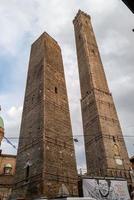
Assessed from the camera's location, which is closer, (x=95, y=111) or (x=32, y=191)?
(x=32, y=191)

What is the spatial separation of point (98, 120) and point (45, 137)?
32.1 ft

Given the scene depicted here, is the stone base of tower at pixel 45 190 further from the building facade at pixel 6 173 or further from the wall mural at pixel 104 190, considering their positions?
A: the building facade at pixel 6 173

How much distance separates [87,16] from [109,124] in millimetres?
23059

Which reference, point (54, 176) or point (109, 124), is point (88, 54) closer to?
point (109, 124)

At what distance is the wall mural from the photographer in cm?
1499

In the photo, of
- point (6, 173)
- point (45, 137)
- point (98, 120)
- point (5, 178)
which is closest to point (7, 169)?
point (6, 173)

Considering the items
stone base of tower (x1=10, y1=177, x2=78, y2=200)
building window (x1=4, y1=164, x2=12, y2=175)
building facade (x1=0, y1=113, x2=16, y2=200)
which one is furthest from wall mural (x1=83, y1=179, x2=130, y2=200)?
building window (x1=4, y1=164, x2=12, y2=175)

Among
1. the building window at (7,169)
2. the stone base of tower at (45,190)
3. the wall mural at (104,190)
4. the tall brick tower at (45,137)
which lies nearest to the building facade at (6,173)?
the building window at (7,169)

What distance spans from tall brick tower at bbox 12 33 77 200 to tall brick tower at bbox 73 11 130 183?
548 cm

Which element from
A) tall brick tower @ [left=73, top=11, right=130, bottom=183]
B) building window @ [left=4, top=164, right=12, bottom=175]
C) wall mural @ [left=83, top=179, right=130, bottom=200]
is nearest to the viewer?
wall mural @ [left=83, top=179, right=130, bottom=200]

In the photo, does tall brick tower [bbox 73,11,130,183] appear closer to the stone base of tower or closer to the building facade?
the stone base of tower

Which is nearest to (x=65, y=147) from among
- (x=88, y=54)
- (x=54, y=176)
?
(x=54, y=176)

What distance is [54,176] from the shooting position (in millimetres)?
14789

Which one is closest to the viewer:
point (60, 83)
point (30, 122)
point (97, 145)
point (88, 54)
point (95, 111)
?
point (30, 122)
